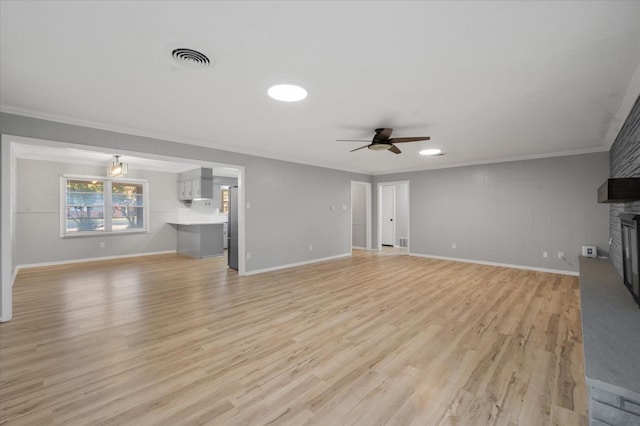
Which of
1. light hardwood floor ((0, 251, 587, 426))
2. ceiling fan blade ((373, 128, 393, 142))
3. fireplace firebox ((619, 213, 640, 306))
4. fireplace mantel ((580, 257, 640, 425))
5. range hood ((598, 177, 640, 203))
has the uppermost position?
ceiling fan blade ((373, 128, 393, 142))

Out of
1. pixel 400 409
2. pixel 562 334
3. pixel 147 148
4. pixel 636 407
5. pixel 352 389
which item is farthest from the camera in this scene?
pixel 147 148

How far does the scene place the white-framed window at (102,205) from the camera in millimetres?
6609

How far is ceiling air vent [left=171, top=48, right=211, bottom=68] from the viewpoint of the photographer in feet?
6.54

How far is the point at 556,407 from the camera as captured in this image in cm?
178

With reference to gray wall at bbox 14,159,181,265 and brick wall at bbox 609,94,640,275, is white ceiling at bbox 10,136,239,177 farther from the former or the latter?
brick wall at bbox 609,94,640,275

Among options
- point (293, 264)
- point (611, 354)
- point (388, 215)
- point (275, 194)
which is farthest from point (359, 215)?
point (611, 354)

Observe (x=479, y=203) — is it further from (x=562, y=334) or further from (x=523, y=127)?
(x=562, y=334)

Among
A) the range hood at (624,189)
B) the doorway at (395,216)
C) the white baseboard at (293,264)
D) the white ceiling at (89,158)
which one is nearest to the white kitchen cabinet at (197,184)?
the white ceiling at (89,158)

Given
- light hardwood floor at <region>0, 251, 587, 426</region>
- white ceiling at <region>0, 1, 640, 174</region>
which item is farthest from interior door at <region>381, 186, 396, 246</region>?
white ceiling at <region>0, 1, 640, 174</region>

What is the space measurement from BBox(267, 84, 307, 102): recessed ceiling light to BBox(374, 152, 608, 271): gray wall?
5172 mm

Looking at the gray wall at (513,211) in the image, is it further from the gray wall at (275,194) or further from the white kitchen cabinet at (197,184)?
the white kitchen cabinet at (197,184)

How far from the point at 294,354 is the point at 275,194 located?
381 cm

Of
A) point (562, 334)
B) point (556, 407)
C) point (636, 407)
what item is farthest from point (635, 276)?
point (636, 407)

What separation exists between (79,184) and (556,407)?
902 cm
